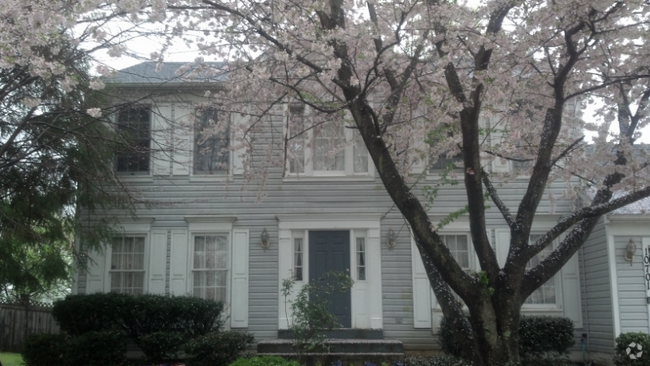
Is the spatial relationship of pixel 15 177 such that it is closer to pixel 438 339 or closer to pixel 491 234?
pixel 438 339

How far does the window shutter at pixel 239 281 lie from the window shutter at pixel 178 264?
991 millimetres

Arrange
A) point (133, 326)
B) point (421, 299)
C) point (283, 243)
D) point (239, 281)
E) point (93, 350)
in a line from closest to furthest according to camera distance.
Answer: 1. point (93, 350)
2. point (133, 326)
3. point (421, 299)
4. point (239, 281)
5. point (283, 243)

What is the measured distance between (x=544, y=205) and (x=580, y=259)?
131 cm

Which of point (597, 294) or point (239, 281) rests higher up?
point (239, 281)

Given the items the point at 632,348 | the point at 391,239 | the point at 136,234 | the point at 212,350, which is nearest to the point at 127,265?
the point at 136,234

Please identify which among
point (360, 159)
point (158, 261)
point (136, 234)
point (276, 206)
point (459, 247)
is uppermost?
point (360, 159)

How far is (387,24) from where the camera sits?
844 cm

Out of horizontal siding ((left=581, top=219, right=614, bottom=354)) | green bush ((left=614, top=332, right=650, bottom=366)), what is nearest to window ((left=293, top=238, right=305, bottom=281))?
horizontal siding ((left=581, top=219, right=614, bottom=354))

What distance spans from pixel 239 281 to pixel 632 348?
7.33 metres

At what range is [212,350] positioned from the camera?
1117cm

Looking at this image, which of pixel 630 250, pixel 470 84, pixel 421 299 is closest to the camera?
pixel 470 84

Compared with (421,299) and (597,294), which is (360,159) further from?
(597,294)

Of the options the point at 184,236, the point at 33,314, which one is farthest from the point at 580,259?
the point at 33,314

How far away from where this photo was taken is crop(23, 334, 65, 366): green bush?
1154 cm
